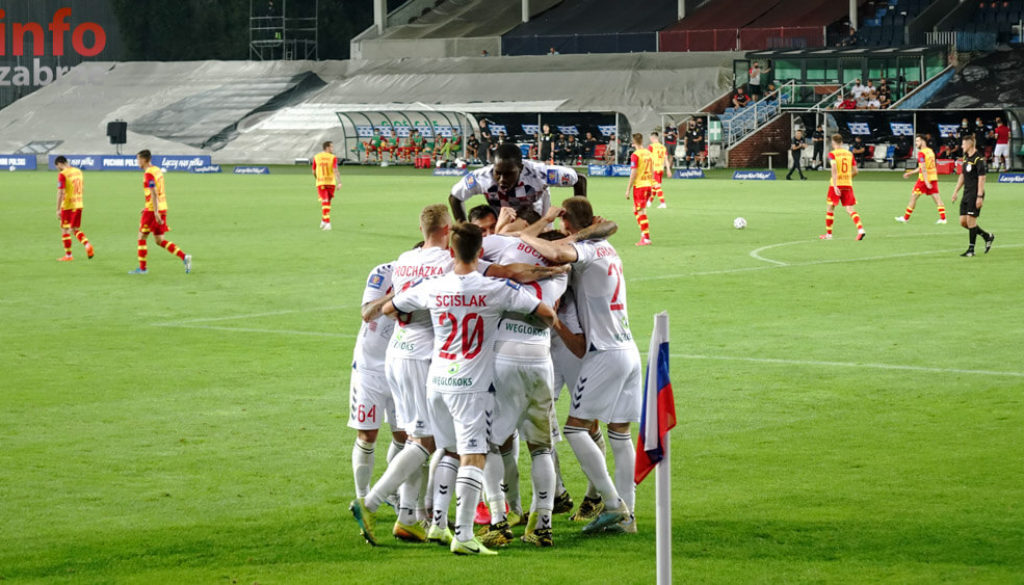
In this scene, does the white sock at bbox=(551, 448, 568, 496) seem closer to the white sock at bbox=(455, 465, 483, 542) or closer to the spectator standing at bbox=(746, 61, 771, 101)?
the white sock at bbox=(455, 465, 483, 542)

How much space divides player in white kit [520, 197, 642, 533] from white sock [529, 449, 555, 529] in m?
0.30

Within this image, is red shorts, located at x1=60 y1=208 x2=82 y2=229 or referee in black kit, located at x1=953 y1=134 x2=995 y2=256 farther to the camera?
red shorts, located at x1=60 y1=208 x2=82 y2=229

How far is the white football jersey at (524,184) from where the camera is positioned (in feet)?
33.5

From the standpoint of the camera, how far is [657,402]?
6.86m

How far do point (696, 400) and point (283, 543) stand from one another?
18.1ft

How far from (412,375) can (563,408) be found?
4.24m

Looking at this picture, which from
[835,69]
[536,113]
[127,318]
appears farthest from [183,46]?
[127,318]

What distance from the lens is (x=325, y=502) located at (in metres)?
9.76

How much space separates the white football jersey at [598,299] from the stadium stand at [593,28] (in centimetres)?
7459

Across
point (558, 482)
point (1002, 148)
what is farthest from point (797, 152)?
point (558, 482)

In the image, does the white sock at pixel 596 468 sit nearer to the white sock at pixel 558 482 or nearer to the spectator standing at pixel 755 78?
the white sock at pixel 558 482

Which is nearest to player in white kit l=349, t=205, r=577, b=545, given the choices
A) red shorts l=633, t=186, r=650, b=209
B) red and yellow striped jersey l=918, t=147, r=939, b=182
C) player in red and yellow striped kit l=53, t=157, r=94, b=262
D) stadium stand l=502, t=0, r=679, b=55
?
player in red and yellow striped kit l=53, t=157, r=94, b=262

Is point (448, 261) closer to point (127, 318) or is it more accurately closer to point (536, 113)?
point (127, 318)

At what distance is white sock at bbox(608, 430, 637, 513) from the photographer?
9258 millimetres
